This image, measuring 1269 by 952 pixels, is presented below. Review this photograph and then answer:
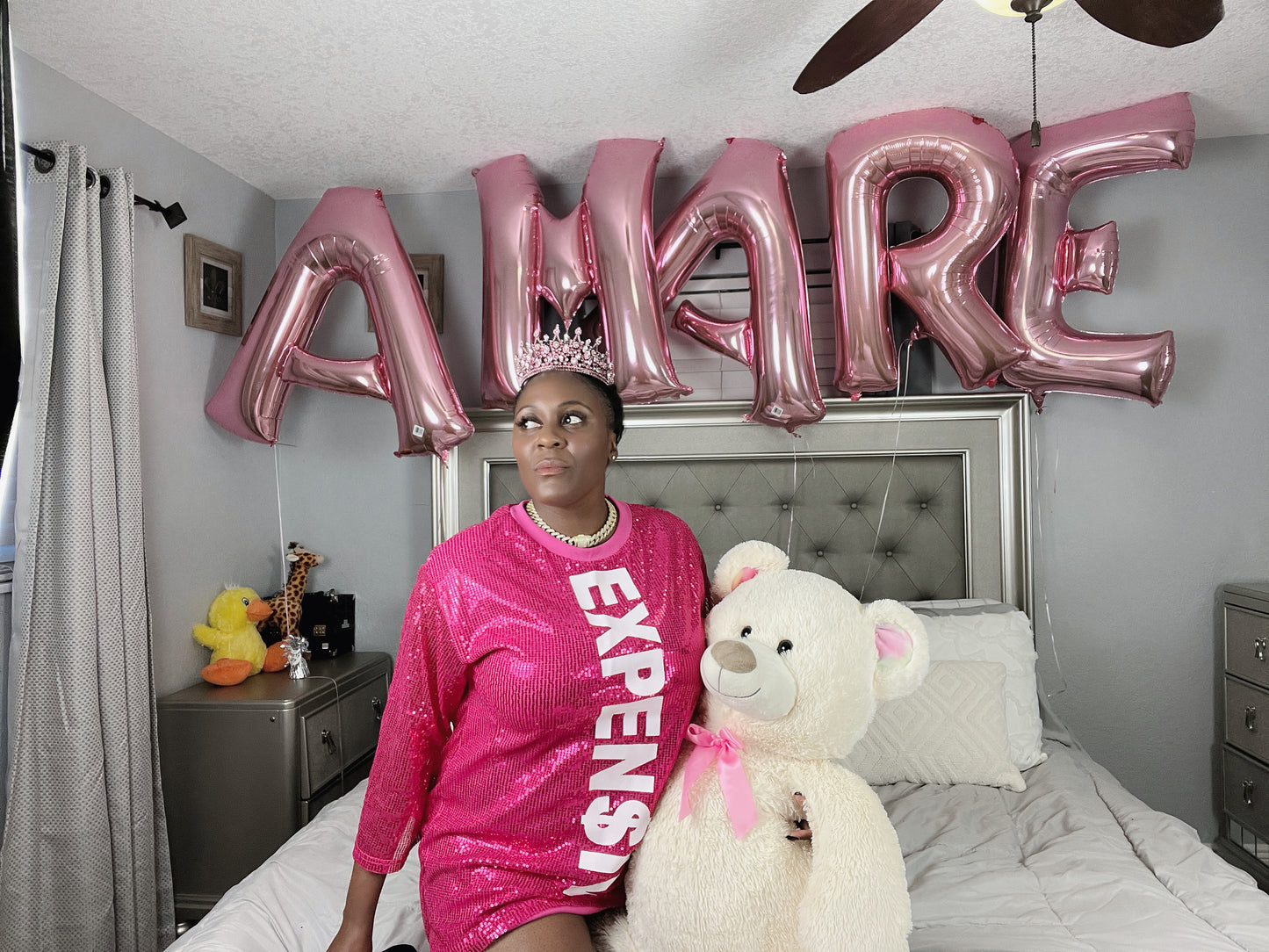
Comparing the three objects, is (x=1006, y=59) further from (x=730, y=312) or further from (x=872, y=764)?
(x=872, y=764)

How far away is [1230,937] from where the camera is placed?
1409mm

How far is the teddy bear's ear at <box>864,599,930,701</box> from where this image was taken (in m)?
1.21

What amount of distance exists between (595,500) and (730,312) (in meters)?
1.49

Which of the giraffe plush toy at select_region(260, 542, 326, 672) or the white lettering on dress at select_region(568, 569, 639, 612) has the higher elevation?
the white lettering on dress at select_region(568, 569, 639, 612)

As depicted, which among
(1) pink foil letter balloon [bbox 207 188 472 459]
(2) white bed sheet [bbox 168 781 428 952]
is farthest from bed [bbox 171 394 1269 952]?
(1) pink foil letter balloon [bbox 207 188 472 459]

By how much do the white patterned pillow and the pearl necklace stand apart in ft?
3.51

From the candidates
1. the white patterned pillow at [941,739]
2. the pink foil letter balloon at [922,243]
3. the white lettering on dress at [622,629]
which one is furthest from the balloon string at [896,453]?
the white lettering on dress at [622,629]

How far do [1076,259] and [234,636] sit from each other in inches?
99.3

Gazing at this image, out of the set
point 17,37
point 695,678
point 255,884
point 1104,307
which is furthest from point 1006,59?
point 255,884

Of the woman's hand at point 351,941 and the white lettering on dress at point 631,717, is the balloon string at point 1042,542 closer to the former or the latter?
the white lettering on dress at point 631,717

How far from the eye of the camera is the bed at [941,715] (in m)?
1.50

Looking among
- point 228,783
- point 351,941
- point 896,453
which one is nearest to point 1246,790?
point 896,453

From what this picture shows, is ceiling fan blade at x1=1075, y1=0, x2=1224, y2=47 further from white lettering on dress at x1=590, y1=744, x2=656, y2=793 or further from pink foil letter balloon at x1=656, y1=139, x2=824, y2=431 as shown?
white lettering on dress at x1=590, y1=744, x2=656, y2=793

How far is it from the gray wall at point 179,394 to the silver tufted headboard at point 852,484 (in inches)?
24.6
